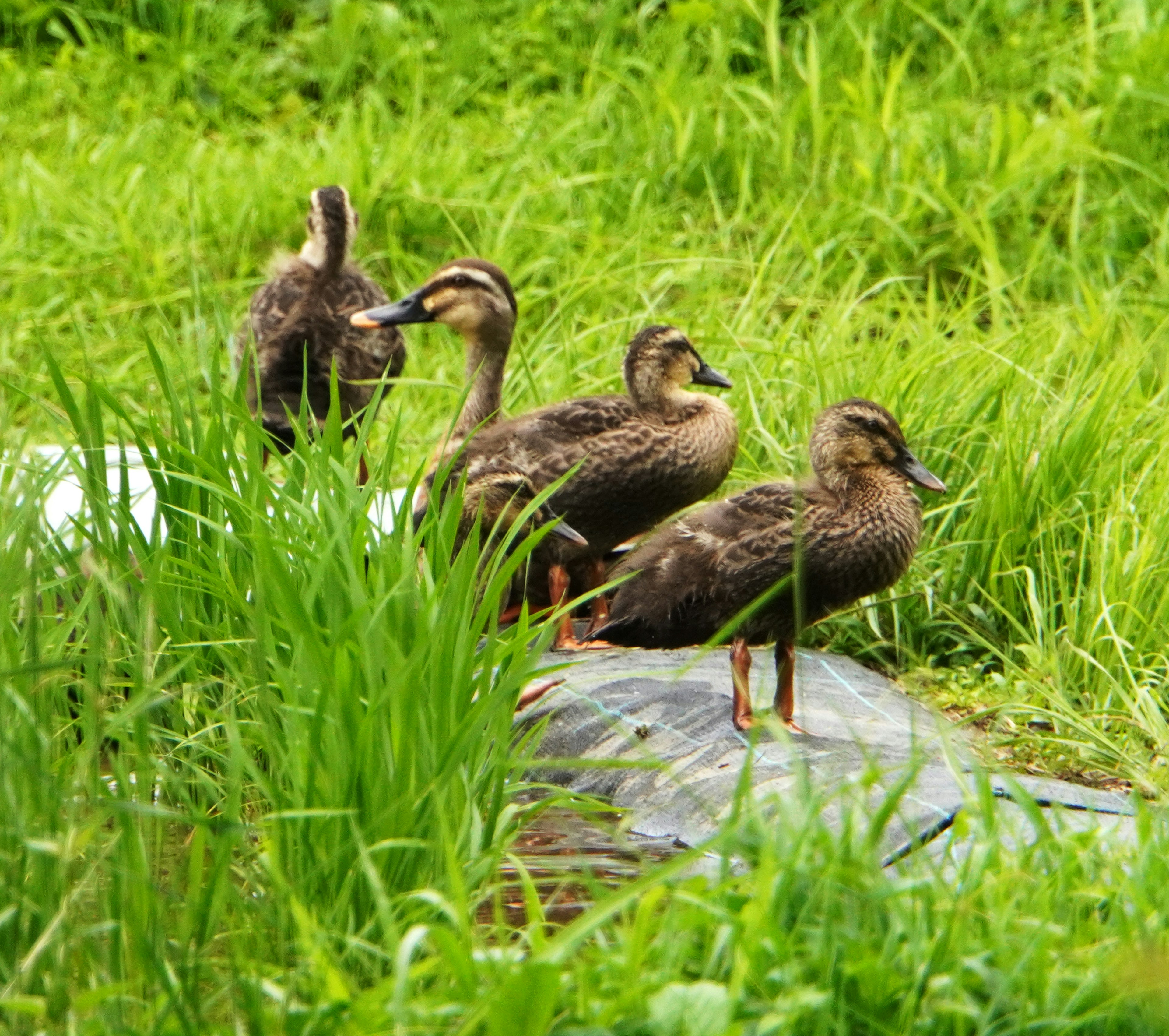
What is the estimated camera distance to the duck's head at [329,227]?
6094mm

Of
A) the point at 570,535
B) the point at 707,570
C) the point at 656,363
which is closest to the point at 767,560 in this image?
the point at 707,570

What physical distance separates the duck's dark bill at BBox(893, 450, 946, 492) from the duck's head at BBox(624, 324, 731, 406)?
808mm

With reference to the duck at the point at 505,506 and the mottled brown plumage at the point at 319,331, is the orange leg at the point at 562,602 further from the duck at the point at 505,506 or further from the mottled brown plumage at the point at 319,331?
the mottled brown plumage at the point at 319,331

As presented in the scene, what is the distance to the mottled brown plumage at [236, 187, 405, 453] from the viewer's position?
5840 millimetres

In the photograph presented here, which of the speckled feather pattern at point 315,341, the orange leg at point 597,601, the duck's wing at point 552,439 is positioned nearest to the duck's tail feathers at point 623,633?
the orange leg at point 597,601

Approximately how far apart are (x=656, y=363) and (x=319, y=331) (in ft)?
4.79

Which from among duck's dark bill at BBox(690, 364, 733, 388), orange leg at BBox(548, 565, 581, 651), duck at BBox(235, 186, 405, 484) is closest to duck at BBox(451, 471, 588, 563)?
orange leg at BBox(548, 565, 581, 651)

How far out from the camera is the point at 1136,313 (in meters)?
6.67

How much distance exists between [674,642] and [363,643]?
1566 mm

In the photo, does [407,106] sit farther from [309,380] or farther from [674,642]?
[674,642]

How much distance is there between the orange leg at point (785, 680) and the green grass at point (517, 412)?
21.2 inches

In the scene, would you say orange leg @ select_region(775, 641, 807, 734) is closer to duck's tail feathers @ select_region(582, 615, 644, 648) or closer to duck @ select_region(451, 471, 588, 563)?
duck's tail feathers @ select_region(582, 615, 644, 648)

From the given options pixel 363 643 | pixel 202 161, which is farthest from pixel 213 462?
pixel 202 161

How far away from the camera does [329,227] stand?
6098mm
